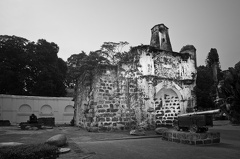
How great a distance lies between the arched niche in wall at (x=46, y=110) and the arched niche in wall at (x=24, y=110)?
175cm

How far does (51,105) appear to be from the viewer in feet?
99.6

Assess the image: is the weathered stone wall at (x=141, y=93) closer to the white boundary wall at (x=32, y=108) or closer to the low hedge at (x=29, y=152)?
the low hedge at (x=29, y=152)

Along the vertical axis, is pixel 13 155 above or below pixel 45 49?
below

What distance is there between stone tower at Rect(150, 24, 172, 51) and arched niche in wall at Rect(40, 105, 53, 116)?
2150 cm

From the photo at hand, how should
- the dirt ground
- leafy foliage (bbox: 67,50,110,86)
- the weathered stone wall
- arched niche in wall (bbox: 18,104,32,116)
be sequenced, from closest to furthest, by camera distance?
1. the dirt ground
2. the weathered stone wall
3. arched niche in wall (bbox: 18,104,32,116)
4. leafy foliage (bbox: 67,50,110,86)

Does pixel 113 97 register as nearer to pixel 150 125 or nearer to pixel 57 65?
pixel 150 125

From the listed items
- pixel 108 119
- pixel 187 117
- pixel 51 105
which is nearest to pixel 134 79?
pixel 108 119

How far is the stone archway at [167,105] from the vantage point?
1416 centimetres

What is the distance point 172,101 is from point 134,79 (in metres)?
3.98

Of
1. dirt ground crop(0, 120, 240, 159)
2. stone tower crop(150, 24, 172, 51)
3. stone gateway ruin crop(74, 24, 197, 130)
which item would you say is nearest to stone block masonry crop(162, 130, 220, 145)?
dirt ground crop(0, 120, 240, 159)

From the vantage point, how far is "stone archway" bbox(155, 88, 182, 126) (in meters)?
14.2

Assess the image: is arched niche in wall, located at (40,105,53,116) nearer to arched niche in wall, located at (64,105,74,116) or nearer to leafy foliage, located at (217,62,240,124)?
arched niche in wall, located at (64,105,74,116)

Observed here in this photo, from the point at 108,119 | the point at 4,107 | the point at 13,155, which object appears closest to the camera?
the point at 13,155

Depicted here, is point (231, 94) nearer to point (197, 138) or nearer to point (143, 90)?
point (143, 90)
